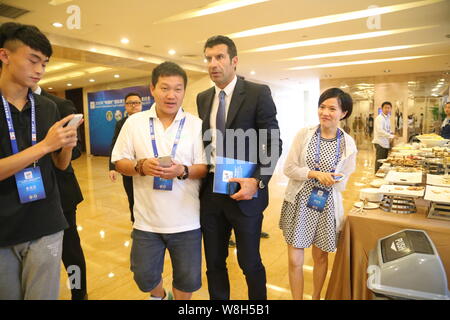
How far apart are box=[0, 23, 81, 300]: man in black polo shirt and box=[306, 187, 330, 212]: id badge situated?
147cm

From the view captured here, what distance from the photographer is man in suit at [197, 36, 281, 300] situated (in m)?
1.68

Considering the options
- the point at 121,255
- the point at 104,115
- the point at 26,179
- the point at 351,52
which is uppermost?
the point at 351,52

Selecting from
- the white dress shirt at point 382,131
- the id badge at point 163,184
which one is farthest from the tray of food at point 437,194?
the white dress shirt at point 382,131

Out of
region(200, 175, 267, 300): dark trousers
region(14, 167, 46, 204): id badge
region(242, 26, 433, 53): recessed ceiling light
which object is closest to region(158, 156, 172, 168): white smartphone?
region(200, 175, 267, 300): dark trousers

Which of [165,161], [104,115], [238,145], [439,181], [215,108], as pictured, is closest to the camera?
[165,161]

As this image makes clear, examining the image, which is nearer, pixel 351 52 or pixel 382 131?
pixel 382 131

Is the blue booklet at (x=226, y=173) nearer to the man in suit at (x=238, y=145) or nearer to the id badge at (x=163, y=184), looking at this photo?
the man in suit at (x=238, y=145)

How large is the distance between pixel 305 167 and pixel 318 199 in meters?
0.23

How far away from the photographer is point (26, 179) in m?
1.17

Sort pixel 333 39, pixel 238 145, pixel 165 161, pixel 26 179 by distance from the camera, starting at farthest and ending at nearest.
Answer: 1. pixel 333 39
2. pixel 238 145
3. pixel 165 161
4. pixel 26 179

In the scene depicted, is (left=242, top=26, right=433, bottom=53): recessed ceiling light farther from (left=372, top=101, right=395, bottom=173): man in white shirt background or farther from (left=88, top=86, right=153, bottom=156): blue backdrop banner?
(left=88, top=86, right=153, bottom=156): blue backdrop banner

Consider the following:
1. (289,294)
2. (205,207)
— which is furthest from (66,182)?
(289,294)

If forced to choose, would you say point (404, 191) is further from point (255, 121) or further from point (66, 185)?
point (66, 185)

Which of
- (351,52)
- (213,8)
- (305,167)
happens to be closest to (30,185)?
(305,167)
